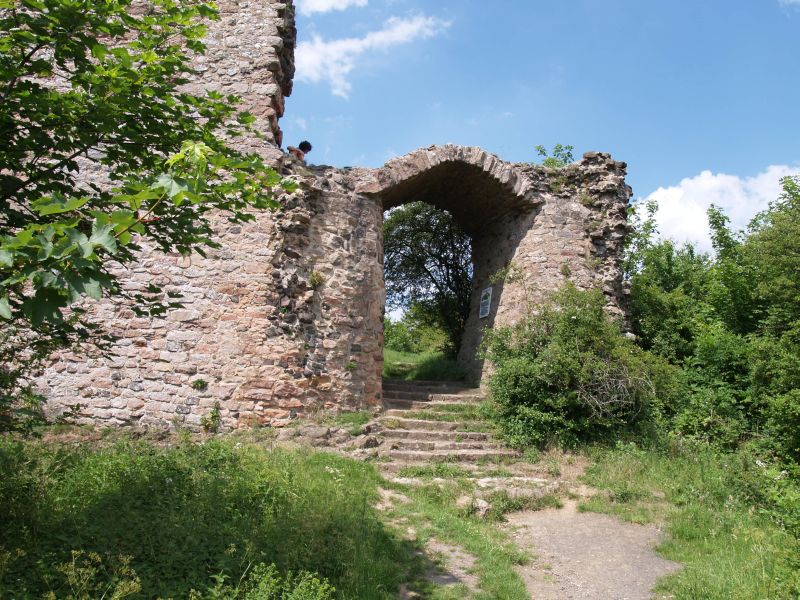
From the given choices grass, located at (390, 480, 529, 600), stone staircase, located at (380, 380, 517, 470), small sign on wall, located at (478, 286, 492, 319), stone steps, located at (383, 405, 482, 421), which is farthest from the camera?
small sign on wall, located at (478, 286, 492, 319)

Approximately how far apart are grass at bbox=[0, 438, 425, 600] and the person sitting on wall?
5890mm

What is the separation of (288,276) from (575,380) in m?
4.83

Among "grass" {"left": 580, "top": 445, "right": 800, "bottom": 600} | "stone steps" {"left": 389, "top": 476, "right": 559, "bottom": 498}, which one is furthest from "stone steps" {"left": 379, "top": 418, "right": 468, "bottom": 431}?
"grass" {"left": 580, "top": 445, "right": 800, "bottom": 600}

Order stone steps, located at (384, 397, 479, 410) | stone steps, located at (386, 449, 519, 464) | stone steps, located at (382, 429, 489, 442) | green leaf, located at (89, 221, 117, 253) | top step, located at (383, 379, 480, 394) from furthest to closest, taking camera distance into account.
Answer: top step, located at (383, 379, 480, 394)
stone steps, located at (384, 397, 479, 410)
stone steps, located at (382, 429, 489, 442)
stone steps, located at (386, 449, 519, 464)
green leaf, located at (89, 221, 117, 253)

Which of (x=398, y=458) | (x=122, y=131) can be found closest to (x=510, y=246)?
(x=398, y=458)

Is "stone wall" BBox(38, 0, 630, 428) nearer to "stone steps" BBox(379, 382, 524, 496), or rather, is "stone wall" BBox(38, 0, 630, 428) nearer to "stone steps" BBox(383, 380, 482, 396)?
"stone steps" BBox(379, 382, 524, 496)

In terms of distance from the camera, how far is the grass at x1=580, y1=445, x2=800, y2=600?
4.54 m

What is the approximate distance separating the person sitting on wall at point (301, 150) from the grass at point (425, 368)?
5.77 meters

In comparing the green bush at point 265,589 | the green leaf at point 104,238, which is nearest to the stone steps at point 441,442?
the green bush at point 265,589

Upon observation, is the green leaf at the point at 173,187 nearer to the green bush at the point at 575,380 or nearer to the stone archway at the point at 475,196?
the green bush at the point at 575,380

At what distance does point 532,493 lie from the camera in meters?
7.06

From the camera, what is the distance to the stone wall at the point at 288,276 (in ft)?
29.0

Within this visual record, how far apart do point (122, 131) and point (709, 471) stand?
25.3 ft

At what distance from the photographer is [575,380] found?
900 cm
